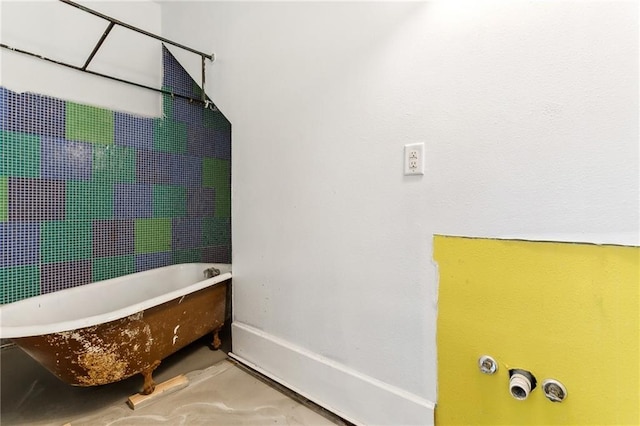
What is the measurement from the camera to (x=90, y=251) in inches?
83.3

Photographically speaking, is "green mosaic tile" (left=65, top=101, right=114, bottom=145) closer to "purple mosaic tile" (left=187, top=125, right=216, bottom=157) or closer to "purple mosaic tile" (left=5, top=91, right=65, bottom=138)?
"purple mosaic tile" (left=5, top=91, right=65, bottom=138)

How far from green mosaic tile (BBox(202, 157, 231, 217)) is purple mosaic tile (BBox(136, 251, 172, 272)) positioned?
0.56 m

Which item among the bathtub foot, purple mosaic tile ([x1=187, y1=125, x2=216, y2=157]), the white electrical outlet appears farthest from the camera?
purple mosaic tile ([x1=187, y1=125, x2=216, y2=157])

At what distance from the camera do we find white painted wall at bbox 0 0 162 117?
1.93m

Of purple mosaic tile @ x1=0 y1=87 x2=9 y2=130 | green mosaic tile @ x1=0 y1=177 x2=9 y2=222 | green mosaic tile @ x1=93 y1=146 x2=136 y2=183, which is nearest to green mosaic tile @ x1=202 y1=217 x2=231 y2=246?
green mosaic tile @ x1=93 y1=146 x2=136 y2=183

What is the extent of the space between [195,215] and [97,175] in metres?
0.75

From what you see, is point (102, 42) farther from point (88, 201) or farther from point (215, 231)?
point (215, 231)

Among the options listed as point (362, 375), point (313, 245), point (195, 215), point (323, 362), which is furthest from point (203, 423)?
point (195, 215)

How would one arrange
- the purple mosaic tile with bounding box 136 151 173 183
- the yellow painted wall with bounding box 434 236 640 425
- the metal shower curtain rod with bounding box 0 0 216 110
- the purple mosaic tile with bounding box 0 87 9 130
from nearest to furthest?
the yellow painted wall with bounding box 434 236 640 425 → the metal shower curtain rod with bounding box 0 0 216 110 → the purple mosaic tile with bounding box 0 87 9 130 → the purple mosaic tile with bounding box 136 151 173 183

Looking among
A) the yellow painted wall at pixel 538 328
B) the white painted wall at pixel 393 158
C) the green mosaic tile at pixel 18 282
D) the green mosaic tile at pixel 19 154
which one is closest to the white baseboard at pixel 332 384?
the white painted wall at pixel 393 158

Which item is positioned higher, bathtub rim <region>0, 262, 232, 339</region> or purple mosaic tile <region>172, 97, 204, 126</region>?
purple mosaic tile <region>172, 97, 204, 126</region>

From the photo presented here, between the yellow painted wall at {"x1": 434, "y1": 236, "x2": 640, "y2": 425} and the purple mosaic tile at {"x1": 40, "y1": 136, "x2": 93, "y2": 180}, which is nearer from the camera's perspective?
the yellow painted wall at {"x1": 434, "y1": 236, "x2": 640, "y2": 425}

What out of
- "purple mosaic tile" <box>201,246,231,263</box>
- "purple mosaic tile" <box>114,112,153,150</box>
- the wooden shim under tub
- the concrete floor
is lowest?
the concrete floor

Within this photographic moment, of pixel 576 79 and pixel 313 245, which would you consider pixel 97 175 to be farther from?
pixel 576 79
